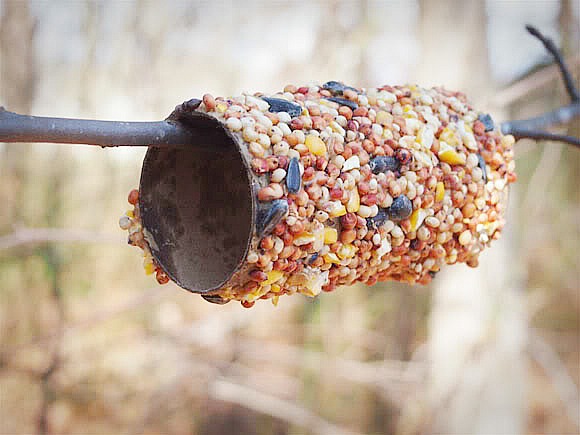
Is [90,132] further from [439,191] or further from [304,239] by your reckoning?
[439,191]

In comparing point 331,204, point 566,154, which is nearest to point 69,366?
point 331,204

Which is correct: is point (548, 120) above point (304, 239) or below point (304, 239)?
above

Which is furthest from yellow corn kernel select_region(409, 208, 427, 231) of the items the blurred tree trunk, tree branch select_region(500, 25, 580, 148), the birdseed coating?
the blurred tree trunk

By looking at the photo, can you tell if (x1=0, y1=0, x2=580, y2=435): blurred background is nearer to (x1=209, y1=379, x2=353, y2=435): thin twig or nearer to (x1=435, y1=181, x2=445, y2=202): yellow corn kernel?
(x1=209, y1=379, x2=353, y2=435): thin twig

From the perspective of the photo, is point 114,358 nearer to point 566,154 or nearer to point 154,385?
point 154,385

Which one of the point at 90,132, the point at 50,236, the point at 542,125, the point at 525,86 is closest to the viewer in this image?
the point at 90,132

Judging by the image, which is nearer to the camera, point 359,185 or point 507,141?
point 359,185

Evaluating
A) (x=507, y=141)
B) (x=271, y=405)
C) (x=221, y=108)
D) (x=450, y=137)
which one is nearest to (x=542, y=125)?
(x=507, y=141)
